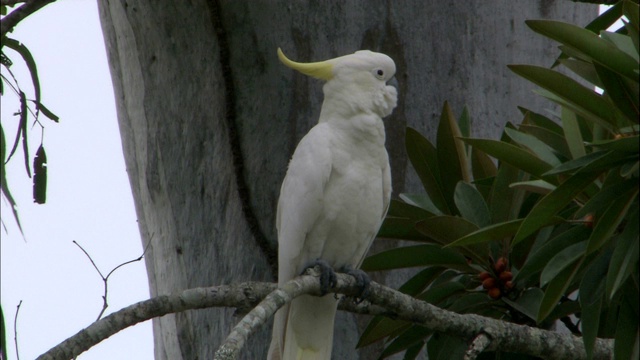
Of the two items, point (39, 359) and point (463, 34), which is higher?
point (463, 34)

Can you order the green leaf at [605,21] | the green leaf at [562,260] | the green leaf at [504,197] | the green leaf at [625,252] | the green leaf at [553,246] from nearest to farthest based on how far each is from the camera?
the green leaf at [625,252], the green leaf at [562,260], the green leaf at [553,246], the green leaf at [504,197], the green leaf at [605,21]

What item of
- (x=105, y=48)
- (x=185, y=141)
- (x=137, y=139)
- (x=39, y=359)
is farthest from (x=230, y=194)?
(x=39, y=359)

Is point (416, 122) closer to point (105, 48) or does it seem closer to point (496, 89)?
point (496, 89)

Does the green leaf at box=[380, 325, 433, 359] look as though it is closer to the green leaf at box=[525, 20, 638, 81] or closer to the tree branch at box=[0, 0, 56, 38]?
the green leaf at box=[525, 20, 638, 81]

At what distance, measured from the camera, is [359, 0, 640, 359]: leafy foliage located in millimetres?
1583

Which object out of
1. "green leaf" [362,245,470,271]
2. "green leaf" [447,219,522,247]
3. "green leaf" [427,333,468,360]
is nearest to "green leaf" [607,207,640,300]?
"green leaf" [447,219,522,247]

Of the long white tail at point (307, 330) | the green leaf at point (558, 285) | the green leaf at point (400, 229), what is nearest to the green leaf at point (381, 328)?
the long white tail at point (307, 330)

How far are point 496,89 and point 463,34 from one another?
0.19m

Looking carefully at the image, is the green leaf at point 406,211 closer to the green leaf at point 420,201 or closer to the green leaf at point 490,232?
the green leaf at point 420,201

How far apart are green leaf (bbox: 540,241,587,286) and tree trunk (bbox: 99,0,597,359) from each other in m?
0.74

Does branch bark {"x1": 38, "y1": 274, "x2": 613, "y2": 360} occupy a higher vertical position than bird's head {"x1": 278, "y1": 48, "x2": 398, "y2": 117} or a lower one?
lower

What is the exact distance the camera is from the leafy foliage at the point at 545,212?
158 centimetres

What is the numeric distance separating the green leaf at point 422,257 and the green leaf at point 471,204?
0.31ft

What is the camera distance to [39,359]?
136 cm
